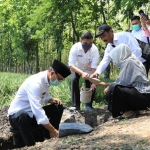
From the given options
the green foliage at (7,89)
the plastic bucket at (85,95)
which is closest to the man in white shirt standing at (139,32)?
the plastic bucket at (85,95)

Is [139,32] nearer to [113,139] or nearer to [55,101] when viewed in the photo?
[55,101]

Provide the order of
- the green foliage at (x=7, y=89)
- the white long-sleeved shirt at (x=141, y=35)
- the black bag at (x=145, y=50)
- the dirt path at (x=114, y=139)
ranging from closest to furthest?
the dirt path at (x=114, y=139) → the black bag at (x=145, y=50) → the white long-sleeved shirt at (x=141, y=35) → the green foliage at (x=7, y=89)

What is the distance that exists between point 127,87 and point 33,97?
1343mm

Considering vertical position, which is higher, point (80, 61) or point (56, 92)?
point (80, 61)

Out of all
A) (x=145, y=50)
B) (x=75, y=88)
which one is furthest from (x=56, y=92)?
(x=145, y=50)

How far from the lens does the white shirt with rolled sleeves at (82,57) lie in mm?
6027

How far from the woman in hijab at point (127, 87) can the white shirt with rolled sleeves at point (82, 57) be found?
1.54m

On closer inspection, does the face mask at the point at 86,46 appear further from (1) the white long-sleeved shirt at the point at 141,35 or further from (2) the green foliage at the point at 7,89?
A: (2) the green foliage at the point at 7,89

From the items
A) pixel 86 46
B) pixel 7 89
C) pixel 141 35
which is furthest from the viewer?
pixel 7 89

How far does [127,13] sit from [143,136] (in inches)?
273

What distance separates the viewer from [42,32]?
1233 centimetres

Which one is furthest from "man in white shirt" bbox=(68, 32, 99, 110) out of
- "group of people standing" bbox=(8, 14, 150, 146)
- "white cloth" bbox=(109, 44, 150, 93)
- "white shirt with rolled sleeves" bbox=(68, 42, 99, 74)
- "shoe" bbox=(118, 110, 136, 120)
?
"shoe" bbox=(118, 110, 136, 120)

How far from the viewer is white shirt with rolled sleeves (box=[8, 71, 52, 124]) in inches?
160

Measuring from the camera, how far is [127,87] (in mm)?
4422
